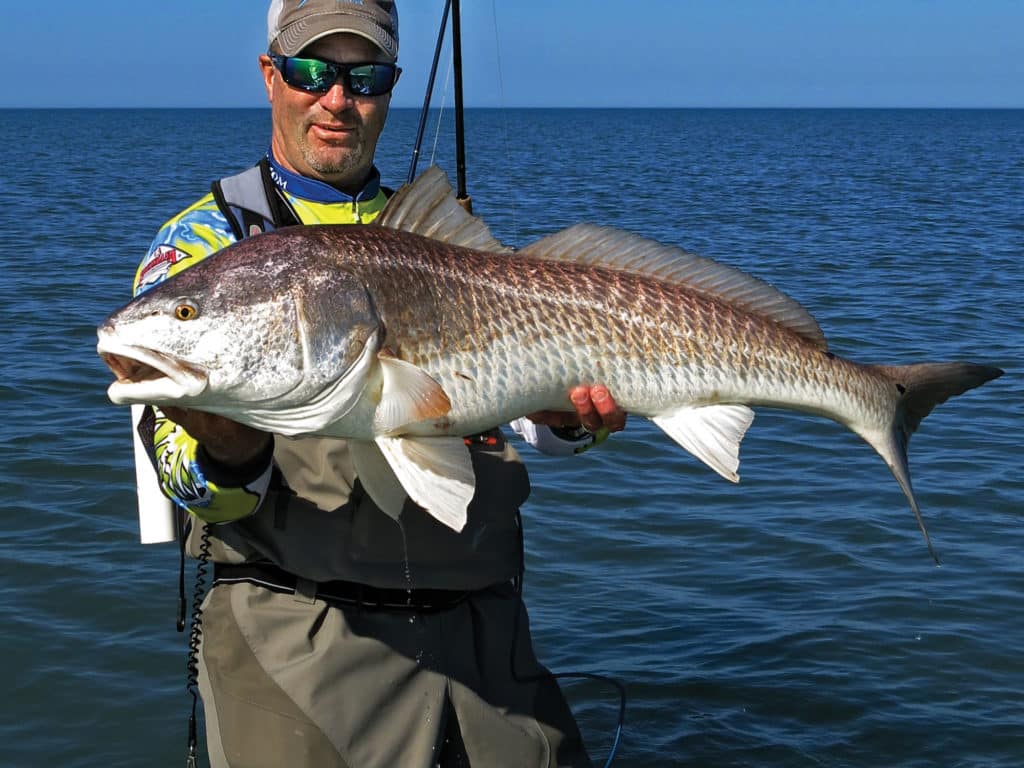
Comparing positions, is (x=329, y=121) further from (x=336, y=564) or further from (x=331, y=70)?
(x=336, y=564)

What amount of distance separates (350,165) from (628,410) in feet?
3.76

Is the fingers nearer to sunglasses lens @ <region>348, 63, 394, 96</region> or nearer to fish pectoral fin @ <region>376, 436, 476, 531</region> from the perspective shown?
fish pectoral fin @ <region>376, 436, 476, 531</region>

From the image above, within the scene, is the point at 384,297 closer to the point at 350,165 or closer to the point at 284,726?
the point at 350,165

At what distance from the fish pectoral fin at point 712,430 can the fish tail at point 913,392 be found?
0.48 meters

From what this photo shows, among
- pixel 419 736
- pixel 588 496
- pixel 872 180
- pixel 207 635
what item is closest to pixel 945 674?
pixel 588 496

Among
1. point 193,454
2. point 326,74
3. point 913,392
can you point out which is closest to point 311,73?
point 326,74

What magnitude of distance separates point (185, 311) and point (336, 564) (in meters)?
1.01

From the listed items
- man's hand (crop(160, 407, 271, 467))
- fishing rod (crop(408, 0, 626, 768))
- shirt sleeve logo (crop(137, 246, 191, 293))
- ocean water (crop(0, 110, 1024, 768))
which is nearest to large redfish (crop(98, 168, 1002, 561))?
man's hand (crop(160, 407, 271, 467))

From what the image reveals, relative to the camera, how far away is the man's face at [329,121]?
154 inches

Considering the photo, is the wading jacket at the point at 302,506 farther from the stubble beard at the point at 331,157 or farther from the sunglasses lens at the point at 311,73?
the sunglasses lens at the point at 311,73

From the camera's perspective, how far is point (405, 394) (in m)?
3.17

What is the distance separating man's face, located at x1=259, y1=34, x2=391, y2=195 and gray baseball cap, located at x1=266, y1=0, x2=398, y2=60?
1.5 inches

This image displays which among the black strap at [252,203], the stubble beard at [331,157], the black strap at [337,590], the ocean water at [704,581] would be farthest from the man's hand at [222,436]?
the ocean water at [704,581]

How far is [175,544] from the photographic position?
27.1ft
